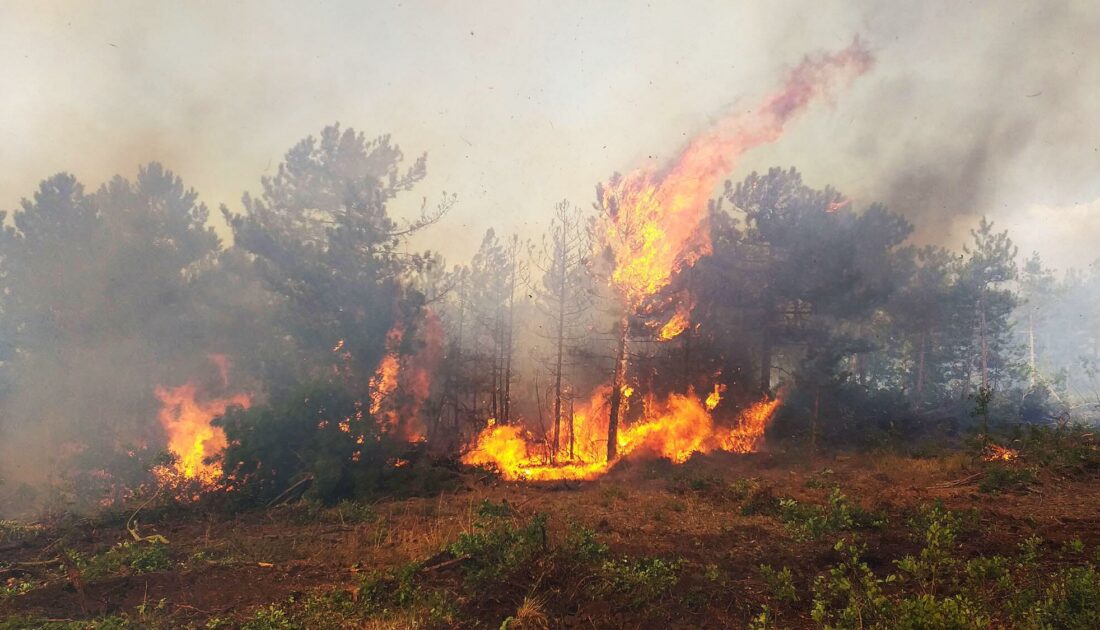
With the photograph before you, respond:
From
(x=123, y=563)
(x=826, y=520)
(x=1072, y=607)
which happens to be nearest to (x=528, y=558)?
(x=826, y=520)

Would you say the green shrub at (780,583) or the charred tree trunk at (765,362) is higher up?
the charred tree trunk at (765,362)

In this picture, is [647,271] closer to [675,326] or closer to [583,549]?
[675,326]

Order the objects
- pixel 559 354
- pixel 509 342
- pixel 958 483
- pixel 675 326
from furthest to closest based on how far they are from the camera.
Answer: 1. pixel 509 342
2. pixel 559 354
3. pixel 675 326
4. pixel 958 483

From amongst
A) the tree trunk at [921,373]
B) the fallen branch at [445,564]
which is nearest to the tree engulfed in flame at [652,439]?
the fallen branch at [445,564]

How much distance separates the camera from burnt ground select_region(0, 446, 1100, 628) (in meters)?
7.07

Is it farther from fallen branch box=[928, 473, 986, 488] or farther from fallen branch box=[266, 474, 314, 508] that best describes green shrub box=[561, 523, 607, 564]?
fallen branch box=[266, 474, 314, 508]

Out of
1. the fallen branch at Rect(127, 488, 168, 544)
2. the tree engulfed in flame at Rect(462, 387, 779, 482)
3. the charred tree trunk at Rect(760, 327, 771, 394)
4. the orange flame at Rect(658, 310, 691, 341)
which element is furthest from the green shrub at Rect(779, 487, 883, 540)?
the charred tree trunk at Rect(760, 327, 771, 394)

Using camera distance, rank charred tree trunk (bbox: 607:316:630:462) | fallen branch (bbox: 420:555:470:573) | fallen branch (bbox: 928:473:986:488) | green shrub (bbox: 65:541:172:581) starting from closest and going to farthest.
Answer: fallen branch (bbox: 420:555:470:573)
green shrub (bbox: 65:541:172:581)
fallen branch (bbox: 928:473:986:488)
charred tree trunk (bbox: 607:316:630:462)

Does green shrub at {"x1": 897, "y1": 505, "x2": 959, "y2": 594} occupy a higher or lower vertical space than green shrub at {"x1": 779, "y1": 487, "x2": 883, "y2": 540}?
higher

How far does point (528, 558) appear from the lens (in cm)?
777

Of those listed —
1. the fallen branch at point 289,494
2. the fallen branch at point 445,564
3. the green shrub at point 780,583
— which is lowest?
the fallen branch at point 289,494

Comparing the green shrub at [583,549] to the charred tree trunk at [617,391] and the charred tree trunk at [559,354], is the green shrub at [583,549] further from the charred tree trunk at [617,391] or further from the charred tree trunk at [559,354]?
the charred tree trunk at [559,354]

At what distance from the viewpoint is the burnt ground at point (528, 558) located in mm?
7068

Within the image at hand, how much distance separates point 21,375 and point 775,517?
32.3m
